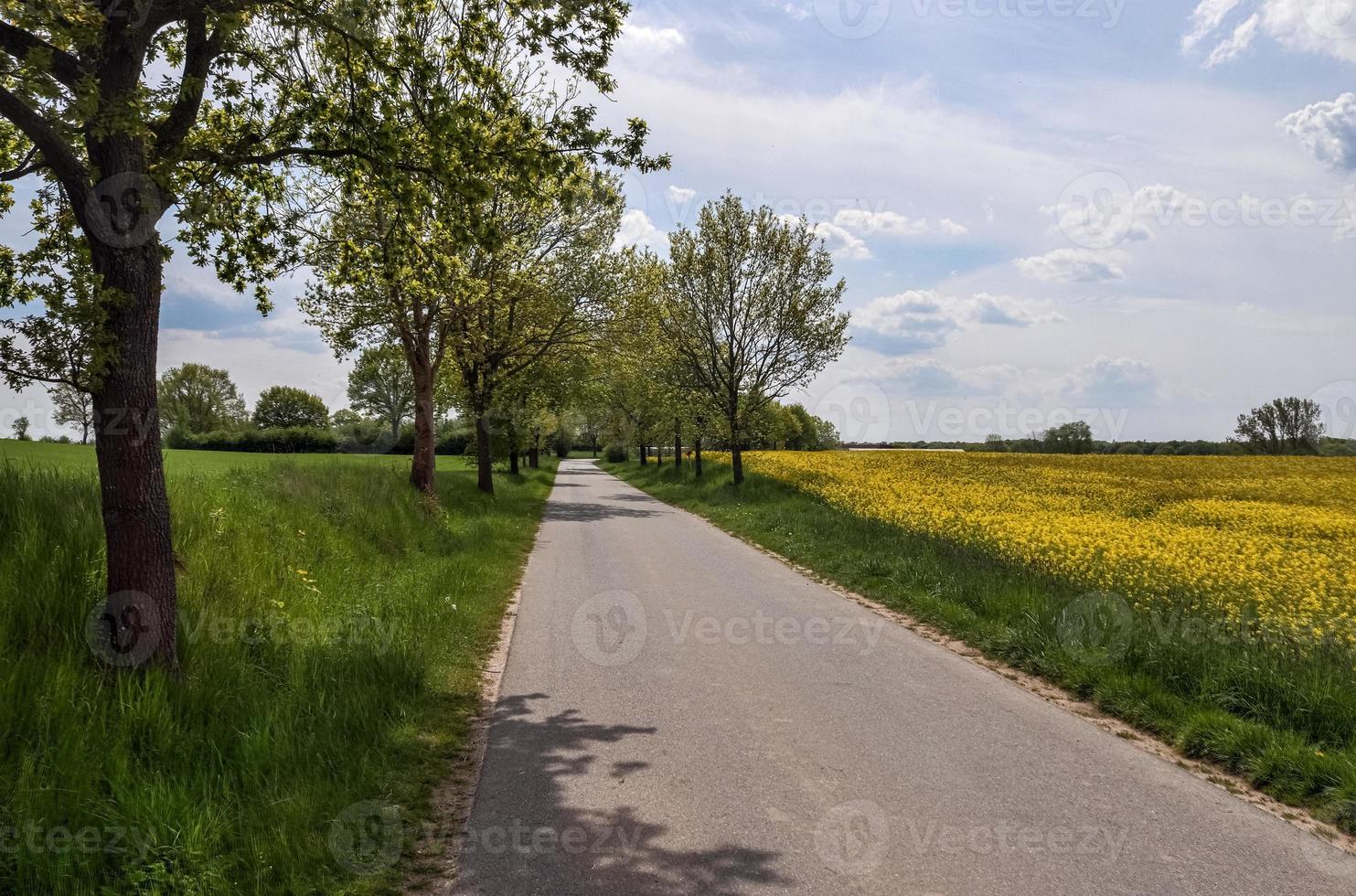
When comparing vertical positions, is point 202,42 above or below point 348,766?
above

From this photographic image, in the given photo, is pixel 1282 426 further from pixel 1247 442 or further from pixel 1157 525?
pixel 1157 525

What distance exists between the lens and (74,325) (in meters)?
4.98

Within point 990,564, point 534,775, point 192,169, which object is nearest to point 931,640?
point 990,564

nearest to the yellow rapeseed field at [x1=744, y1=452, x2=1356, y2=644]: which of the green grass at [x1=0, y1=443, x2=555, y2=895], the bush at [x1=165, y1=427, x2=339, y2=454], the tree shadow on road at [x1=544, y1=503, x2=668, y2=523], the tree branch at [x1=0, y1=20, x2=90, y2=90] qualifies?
the tree shadow on road at [x1=544, y1=503, x2=668, y2=523]

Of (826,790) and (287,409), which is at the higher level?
(287,409)

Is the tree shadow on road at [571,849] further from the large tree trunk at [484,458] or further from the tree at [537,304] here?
the large tree trunk at [484,458]

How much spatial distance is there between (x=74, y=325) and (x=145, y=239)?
30.1 inches

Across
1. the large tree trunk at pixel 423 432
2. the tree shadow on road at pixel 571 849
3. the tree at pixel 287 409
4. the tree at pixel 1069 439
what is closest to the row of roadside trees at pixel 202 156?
the tree shadow on road at pixel 571 849

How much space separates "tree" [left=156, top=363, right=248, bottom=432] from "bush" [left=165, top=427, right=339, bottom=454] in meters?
12.5

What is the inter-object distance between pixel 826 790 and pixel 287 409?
10868cm

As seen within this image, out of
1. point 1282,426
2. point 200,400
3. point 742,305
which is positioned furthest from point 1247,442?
point 200,400

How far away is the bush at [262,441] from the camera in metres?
59.6

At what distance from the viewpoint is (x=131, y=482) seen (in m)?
5.04

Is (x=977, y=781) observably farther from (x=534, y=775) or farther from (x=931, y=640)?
(x=931, y=640)
